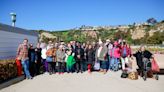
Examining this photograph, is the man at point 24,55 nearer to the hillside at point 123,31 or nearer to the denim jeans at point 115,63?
the denim jeans at point 115,63

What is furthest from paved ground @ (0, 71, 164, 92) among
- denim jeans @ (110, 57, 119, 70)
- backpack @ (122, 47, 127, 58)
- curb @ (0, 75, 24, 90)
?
backpack @ (122, 47, 127, 58)

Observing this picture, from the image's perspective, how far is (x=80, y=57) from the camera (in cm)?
1559

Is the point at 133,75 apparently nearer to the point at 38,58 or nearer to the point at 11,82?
the point at 38,58

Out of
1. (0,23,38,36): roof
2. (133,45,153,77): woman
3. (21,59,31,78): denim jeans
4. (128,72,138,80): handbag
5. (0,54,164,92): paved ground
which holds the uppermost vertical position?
(0,23,38,36): roof

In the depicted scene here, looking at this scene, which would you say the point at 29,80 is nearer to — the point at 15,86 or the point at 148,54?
the point at 15,86

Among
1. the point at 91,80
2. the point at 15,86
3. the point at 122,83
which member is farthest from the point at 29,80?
the point at 122,83

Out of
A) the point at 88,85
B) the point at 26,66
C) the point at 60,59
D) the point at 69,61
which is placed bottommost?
the point at 88,85

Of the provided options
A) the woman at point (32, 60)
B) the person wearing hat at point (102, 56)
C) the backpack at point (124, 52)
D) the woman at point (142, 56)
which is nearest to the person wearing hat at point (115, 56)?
the backpack at point (124, 52)

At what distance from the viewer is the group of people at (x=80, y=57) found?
15086 mm

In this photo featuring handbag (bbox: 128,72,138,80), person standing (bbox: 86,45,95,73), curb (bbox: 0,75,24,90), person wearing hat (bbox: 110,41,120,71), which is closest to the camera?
curb (bbox: 0,75,24,90)

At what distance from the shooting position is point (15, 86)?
11188 mm

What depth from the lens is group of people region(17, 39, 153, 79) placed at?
15.1m

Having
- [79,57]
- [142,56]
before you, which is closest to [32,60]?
[79,57]

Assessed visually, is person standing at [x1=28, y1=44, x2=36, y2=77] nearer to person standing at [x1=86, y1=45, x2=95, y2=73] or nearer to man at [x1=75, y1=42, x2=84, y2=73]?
man at [x1=75, y1=42, x2=84, y2=73]
